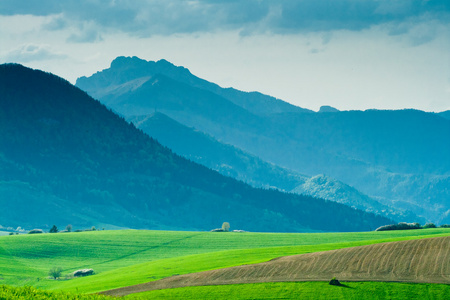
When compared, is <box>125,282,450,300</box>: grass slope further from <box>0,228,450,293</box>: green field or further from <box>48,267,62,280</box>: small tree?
<box>48,267,62,280</box>: small tree

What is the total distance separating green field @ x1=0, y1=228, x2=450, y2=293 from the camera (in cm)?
8938

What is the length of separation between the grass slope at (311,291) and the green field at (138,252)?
17035mm

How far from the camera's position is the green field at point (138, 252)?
89.4 meters

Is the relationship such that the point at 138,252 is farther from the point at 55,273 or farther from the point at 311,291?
the point at 311,291

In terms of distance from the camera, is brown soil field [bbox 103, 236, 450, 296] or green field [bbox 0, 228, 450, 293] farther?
green field [bbox 0, 228, 450, 293]

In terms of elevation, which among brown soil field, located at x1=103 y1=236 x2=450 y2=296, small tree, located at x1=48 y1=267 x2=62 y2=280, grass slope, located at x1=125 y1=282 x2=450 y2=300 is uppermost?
small tree, located at x1=48 y1=267 x2=62 y2=280

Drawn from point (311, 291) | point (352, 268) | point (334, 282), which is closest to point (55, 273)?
point (352, 268)

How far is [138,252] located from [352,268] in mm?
73133

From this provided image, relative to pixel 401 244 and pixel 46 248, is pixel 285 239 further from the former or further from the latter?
pixel 401 244

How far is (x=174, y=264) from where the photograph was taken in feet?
311

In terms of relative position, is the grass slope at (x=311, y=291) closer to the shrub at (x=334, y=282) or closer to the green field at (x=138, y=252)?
the shrub at (x=334, y=282)

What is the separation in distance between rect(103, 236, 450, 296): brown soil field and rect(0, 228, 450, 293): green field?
11225 millimetres

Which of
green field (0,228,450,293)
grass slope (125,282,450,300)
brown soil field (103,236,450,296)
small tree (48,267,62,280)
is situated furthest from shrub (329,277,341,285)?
small tree (48,267,62,280)

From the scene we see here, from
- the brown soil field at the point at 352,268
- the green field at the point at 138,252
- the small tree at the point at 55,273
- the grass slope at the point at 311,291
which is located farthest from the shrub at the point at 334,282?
the small tree at the point at 55,273
